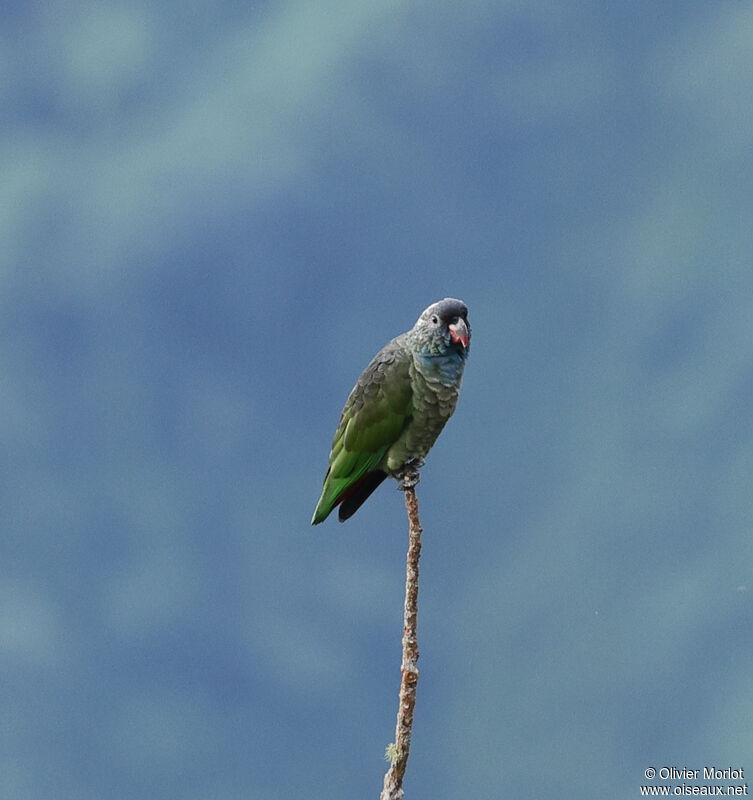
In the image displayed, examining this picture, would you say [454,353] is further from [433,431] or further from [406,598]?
[406,598]

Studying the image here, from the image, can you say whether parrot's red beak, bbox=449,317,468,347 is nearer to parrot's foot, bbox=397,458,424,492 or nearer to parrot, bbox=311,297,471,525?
parrot, bbox=311,297,471,525

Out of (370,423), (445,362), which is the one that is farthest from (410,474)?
(445,362)

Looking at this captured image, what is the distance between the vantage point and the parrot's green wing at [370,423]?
8.62 m

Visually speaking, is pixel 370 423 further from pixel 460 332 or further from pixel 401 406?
pixel 460 332

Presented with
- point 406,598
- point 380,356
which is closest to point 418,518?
point 406,598

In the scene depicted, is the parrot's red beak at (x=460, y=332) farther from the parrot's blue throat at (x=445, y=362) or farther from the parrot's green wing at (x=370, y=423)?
the parrot's green wing at (x=370, y=423)

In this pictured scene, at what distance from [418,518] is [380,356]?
2049mm

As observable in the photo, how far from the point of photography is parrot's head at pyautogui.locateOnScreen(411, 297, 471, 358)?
8344mm

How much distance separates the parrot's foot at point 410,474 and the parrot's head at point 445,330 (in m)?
0.91

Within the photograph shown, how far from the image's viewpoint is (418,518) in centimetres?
723

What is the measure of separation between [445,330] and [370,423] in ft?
3.17

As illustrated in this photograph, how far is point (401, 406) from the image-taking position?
339 inches

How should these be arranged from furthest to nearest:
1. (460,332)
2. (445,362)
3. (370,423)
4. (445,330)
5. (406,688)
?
(370,423) < (445,362) < (445,330) < (460,332) < (406,688)

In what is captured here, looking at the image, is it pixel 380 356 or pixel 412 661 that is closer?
pixel 412 661
